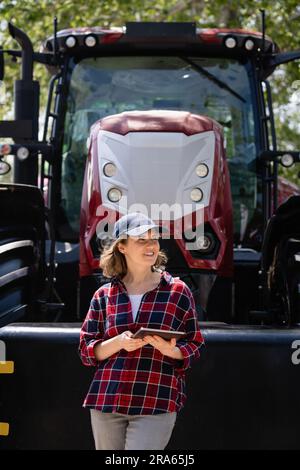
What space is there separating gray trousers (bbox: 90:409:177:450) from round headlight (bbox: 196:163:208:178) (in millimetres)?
2126

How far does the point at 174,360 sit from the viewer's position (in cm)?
385

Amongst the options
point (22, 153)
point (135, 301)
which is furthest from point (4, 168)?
point (135, 301)

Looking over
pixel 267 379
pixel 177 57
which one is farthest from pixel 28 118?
pixel 267 379

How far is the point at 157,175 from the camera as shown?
221 inches

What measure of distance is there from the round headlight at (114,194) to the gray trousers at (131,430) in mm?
1956

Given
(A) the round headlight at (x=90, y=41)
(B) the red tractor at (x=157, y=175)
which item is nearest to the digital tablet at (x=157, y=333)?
(B) the red tractor at (x=157, y=175)

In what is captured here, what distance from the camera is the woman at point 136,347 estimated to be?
3.78m

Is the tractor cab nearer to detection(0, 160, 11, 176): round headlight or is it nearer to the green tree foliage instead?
detection(0, 160, 11, 176): round headlight

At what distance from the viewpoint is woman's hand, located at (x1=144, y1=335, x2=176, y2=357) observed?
12.1 ft

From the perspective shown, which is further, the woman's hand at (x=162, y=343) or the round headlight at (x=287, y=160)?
the round headlight at (x=287, y=160)

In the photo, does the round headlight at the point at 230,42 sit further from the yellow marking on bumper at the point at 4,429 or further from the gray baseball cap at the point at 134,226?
the yellow marking on bumper at the point at 4,429

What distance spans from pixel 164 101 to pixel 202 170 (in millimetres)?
1086

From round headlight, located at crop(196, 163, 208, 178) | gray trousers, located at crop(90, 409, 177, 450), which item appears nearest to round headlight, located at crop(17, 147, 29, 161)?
round headlight, located at crop(196, 163, 208, 178)

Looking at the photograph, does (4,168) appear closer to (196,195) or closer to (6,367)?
(196,195)
